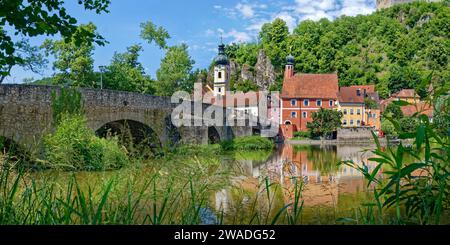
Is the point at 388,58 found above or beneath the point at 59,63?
above

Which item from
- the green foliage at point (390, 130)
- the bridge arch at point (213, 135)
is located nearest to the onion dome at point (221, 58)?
the bridge arch at point (213, 135)

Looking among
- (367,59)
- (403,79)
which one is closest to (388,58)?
(367,59)

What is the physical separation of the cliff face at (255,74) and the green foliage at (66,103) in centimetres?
3325

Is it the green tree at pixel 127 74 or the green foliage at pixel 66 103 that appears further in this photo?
the green tree at pixel 127 74

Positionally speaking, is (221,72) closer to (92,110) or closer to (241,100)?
(241,100)

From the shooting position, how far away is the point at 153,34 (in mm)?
25375

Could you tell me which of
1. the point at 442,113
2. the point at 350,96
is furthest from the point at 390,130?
the point at 350,96

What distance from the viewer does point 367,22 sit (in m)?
58.2

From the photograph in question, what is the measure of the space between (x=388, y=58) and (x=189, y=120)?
50.9m

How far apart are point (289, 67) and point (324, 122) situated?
31.2 ft

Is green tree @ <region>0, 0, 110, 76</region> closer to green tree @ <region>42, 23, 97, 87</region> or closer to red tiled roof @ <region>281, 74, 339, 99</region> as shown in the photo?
green tree @ <region>42, 23, 97, 87</region>

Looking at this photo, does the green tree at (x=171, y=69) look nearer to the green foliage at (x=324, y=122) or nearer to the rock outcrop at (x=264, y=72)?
the rock outcrop at (x=264, y=72)

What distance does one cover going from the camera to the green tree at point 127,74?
2953cm
